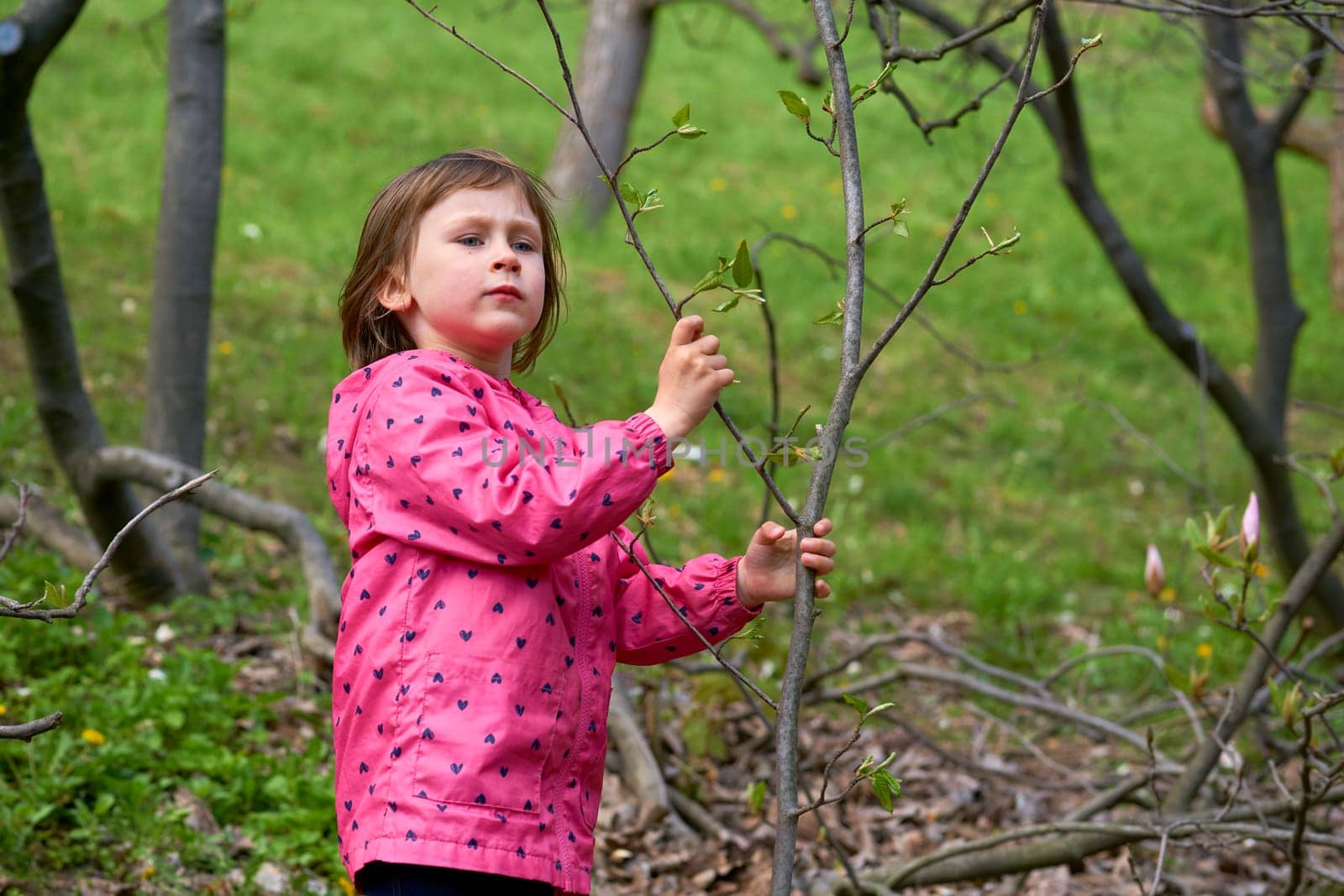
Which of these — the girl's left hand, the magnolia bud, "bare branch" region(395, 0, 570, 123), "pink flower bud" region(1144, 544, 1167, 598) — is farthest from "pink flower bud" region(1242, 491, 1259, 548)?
"bare branch" region(395, 0, 570, 123)

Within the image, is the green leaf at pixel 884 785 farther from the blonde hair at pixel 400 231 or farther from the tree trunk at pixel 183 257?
the tree trunk at pixel 183 257

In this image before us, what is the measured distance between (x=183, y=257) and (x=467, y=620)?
2.77 meters

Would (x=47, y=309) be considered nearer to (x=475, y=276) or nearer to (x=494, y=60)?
(x=475, y=276)

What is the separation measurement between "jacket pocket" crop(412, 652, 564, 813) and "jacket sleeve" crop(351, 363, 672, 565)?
0.16 m

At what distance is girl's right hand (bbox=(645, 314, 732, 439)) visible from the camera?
1.58m

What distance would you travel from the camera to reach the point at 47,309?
345 centimetres

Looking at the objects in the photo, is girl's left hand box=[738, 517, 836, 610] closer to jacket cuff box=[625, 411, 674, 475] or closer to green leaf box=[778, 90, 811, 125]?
jacket cuff box=[625, 411, 674, 475]

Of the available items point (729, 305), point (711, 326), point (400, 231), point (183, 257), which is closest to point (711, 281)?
point (729, 305)

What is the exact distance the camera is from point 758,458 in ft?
4.84

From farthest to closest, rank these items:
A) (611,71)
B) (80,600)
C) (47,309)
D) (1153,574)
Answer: (611,71), (47,309), (1153,574), (80,600)

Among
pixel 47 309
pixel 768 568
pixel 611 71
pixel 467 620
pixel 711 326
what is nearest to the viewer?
pixel 467 620

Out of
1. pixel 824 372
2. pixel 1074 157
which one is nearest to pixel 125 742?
pixel 1074 157

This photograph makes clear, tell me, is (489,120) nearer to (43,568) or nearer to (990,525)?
(990,525)

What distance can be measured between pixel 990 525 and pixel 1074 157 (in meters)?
2.26
